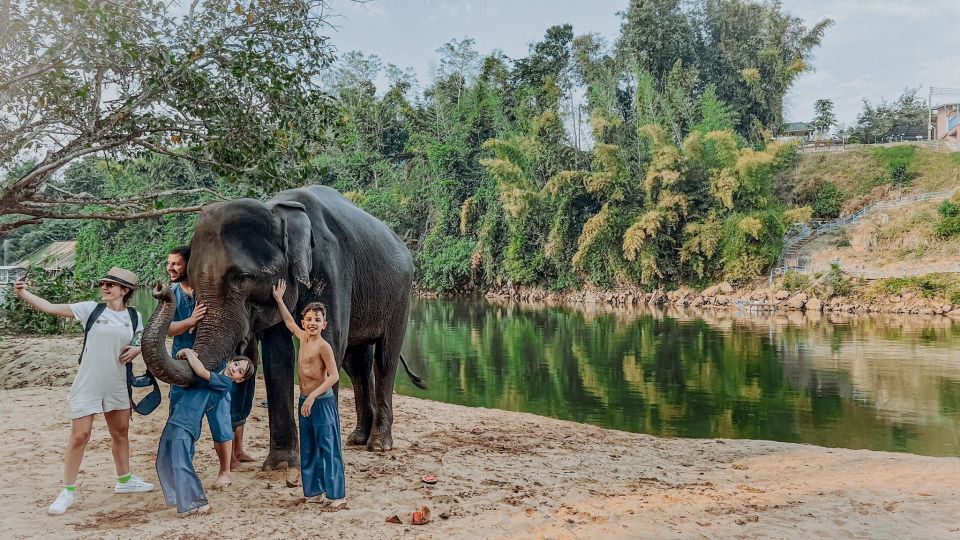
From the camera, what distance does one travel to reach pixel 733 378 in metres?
12.0

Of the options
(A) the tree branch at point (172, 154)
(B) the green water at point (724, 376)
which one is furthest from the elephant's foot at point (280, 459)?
(B) the green water at point (724, 376)

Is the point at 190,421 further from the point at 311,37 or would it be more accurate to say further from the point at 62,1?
the point at 311,37

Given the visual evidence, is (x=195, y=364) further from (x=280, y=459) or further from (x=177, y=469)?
(x=280, y=459)

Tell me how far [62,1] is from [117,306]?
10.5 feet

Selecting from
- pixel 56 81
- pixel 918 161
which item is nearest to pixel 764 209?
pixel 918 161

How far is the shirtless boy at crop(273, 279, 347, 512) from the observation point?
3740mm

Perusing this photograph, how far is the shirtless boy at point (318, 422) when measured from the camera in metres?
3.74

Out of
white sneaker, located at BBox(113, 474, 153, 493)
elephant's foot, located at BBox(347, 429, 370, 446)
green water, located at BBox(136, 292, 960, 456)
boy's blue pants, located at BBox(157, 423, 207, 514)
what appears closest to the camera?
boy's blue pants, located at BBox(157, 423, 207, 514)

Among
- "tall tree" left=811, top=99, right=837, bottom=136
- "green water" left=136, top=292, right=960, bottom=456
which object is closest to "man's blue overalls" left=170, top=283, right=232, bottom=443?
"green water" left=136, top=292, right=960, bottom=456

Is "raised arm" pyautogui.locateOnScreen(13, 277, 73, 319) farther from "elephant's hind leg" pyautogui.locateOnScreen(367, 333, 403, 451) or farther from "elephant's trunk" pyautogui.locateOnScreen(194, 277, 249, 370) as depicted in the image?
"elephant's hind leg" pyautogui.locateOnScreen(367, 333, 403, 451)

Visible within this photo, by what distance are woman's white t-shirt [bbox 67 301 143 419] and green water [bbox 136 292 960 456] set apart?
6.12 m

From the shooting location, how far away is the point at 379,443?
5.48 m

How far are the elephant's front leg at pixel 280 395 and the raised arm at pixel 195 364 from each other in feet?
2.62

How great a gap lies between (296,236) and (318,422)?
116cm
